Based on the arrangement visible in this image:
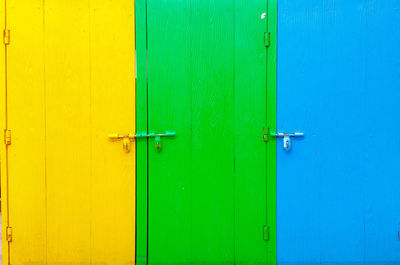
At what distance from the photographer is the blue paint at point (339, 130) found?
2201 millimetres

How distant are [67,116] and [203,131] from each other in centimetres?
102

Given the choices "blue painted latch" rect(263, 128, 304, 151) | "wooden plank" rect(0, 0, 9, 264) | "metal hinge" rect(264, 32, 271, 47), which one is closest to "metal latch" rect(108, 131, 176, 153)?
"blue painted latch" rect(263, 128, 304, 151)

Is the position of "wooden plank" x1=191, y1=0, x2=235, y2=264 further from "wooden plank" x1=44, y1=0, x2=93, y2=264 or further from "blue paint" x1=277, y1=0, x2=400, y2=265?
"wooden plank" x1=44, y1=0, x2=93, y2=264

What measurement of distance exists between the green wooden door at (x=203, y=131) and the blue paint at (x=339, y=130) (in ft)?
0.58

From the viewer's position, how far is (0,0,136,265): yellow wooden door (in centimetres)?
220

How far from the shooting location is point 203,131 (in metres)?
2.23

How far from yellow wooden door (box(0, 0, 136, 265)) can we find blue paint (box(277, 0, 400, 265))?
3.87 feet

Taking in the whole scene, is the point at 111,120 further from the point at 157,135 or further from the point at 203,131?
the point at 203,131

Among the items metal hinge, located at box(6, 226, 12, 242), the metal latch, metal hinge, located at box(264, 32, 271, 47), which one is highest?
metal hinge, located at box(264, 32, 271, 47)

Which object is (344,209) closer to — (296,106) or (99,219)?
(296,106)

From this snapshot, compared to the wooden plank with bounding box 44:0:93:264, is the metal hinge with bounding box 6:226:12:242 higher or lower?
lower

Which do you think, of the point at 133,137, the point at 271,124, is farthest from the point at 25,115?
the point at 271,124

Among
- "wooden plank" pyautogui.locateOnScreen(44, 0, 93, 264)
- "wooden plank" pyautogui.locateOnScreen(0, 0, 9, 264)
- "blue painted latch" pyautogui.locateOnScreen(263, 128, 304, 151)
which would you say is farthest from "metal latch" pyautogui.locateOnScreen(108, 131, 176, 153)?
"wooden plank" pyautogui.locateOnScreen(0, 0, 9, 264)

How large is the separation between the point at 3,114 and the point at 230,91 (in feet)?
5.53
